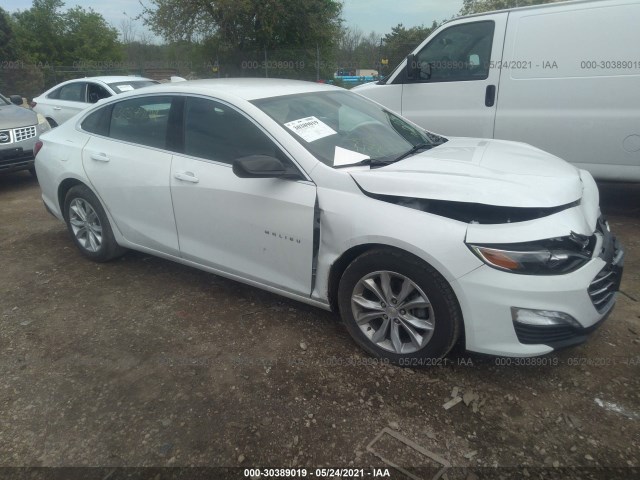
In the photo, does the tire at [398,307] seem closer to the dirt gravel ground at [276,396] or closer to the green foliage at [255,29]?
the dirt gravel ground at [276,396]

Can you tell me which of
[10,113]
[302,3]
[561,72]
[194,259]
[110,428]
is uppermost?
[302,3]

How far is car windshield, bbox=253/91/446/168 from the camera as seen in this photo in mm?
2945

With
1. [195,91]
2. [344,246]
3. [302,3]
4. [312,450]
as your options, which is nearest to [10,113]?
[195,91]

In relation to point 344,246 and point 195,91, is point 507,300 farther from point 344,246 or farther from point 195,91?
point 195,91

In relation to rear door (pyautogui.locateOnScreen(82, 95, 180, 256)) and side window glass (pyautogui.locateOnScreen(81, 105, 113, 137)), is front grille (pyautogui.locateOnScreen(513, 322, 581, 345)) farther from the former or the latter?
side window glass (pyautogui.locateOnScreen(81, 105, 113, 137))

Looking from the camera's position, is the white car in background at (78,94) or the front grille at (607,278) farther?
the white car in background at (78,94)

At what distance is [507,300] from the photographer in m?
2.28

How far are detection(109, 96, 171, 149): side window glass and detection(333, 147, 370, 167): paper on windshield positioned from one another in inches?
53.9

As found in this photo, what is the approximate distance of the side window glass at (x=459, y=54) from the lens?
197 inches

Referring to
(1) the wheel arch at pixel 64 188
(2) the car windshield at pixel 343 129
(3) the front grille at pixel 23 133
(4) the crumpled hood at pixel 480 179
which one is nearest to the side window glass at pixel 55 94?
(3) the front grille at pixel 23 133

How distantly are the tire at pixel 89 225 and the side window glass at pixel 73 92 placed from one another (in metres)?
6.24

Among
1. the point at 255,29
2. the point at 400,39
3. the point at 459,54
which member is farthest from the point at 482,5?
the point at 459,54

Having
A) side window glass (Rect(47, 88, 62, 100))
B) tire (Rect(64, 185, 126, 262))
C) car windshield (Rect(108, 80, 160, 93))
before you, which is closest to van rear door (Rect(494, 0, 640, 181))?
tire (Rect(64, 185, 126, 262))

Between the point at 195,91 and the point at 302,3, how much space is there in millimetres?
22271
